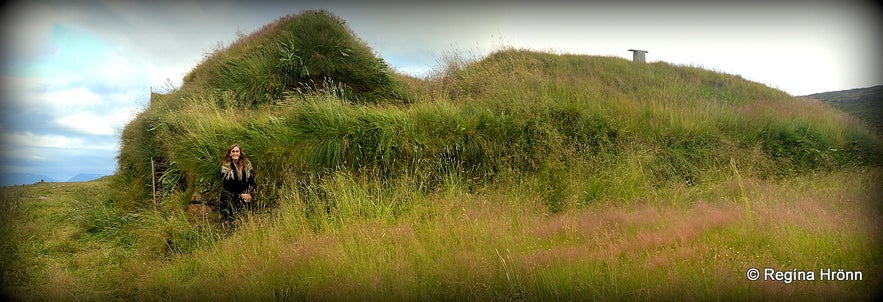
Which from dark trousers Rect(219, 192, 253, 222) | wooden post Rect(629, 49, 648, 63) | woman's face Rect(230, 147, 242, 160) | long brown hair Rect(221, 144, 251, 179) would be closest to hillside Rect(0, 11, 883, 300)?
dark trousers Rect(219, 192, 253, 222)

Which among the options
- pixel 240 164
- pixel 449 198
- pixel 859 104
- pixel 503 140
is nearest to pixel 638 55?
pixel 859 104

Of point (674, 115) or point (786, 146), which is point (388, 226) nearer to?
point (674, 115)

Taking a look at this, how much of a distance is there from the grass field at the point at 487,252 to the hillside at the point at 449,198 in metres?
0.02

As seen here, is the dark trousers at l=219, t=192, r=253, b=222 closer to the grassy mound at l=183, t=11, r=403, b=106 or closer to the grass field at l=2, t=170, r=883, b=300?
the grass field at l=2, t=170, r=883, b=300

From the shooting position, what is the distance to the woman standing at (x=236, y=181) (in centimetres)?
613

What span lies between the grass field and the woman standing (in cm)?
39

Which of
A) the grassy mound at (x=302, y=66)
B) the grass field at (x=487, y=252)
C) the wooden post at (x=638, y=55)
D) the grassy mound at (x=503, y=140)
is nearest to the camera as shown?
the grass field at (x=487, y=252)

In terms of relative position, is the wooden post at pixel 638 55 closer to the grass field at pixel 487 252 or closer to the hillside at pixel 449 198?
the hillside at pixel 449 198

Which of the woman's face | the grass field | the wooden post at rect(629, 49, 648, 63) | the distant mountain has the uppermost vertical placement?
the wooden post at rect(629, 49, 648, 63)

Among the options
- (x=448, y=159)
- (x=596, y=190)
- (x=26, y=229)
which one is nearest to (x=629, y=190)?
(x=596, y=190)

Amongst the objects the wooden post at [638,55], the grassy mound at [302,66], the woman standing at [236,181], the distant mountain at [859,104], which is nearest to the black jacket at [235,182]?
the woman standing at [236,181]

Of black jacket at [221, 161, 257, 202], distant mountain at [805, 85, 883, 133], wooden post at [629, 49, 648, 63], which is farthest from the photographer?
wooden post at [629, 49, 648, 63]

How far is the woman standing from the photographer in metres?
6.13

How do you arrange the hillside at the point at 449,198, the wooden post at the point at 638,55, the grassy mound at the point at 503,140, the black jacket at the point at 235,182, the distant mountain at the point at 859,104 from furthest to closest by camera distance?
the wooden post at the point at 638,55 → the distant mountain at the point at 859,104 → the grassy mound at the point at 503,140 → the black jacket at the point at 235,182 → the hillside at the point at 449,198
